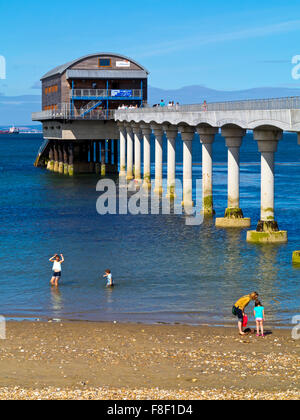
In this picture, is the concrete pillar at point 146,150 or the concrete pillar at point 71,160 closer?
the concrete pillar at point 146,150

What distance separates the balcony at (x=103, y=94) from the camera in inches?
Answer: 3359

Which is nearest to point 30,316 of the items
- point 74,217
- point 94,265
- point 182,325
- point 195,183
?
point 182,325

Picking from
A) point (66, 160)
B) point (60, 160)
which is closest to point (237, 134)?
point (66, 160)

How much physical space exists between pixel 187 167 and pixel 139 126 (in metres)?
20.2

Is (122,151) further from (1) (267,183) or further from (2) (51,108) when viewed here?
(1) (267,183)

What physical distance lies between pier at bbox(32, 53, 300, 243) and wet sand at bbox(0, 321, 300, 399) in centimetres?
1476

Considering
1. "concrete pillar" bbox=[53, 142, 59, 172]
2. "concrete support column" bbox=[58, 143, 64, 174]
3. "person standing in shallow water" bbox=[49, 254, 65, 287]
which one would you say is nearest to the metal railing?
"person standing in shallow water" bbox=[49, 254, 65, 287]

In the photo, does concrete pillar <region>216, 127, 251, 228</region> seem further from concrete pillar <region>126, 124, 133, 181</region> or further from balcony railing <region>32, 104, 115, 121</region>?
balcony railing <region>32, 104, 115, 121</region>

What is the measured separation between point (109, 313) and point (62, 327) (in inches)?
100

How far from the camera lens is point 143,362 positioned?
64.5ft

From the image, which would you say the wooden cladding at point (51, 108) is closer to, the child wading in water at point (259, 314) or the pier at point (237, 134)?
the pier at point (237, 134)

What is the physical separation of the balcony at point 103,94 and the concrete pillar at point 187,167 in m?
28.9

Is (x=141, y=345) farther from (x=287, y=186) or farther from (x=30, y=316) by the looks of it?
(x=287, y=186)

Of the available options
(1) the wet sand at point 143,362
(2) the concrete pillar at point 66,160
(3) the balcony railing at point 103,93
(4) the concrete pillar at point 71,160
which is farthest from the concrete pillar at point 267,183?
(2) the concrete pillar at point 66,160
